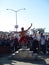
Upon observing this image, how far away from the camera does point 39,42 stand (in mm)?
19141

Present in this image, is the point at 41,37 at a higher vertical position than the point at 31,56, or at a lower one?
higher

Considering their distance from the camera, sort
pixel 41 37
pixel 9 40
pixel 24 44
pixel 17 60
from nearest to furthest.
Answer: pixel 17 60
pixel 24 44
pixel 41 37
pixel 9 40

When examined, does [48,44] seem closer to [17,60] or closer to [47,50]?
[47,50]

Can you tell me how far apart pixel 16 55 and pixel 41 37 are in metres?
4.13

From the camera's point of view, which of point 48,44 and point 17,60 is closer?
point 17,60

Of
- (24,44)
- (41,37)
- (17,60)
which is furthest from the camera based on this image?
(41,37)

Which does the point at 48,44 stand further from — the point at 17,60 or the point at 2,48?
the point at 17,60

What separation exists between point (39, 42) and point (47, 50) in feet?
3.30

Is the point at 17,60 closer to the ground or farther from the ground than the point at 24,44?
closer to the ground

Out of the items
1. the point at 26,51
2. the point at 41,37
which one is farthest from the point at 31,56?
the point at 41,37

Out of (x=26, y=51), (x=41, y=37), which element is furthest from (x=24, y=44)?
(x=41, y=37)

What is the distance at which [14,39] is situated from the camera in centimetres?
2033

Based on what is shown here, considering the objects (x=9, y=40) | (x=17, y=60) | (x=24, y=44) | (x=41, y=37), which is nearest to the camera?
(x=17, y=60)

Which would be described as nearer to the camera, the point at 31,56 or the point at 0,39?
the point at 31,56
